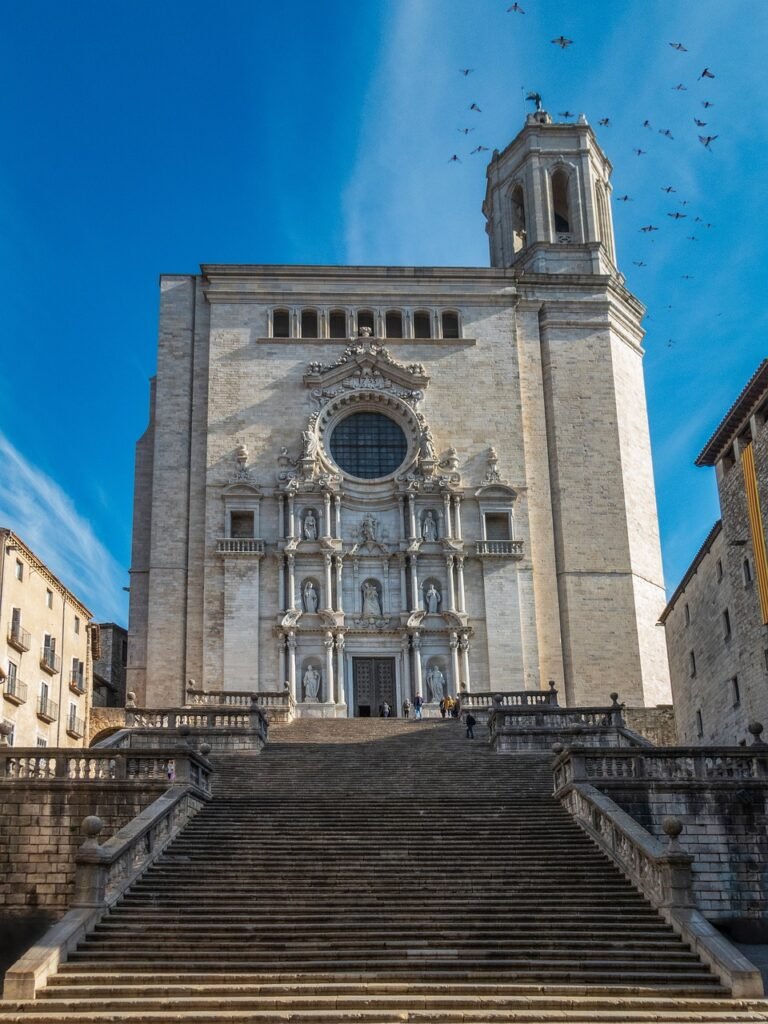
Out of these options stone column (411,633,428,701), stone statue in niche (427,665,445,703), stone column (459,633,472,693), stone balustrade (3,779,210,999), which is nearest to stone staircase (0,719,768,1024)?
stone balustrade (3,779,210,999)

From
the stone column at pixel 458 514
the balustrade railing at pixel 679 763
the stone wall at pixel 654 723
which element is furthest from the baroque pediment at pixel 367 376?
the balustrade railing at pixel 679 763

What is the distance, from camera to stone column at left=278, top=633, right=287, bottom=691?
36.0m

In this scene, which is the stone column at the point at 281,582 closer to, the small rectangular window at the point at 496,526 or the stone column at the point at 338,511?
the stone column at the point at 338,511

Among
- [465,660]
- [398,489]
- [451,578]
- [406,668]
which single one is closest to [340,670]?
[406,668]

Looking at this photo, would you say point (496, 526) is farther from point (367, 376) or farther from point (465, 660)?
point (367, 376)

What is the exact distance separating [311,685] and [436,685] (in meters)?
3.73

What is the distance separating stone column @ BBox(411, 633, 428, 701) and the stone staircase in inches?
596

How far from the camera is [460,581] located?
37469 mm

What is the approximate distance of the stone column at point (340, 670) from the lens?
3622 centimetres

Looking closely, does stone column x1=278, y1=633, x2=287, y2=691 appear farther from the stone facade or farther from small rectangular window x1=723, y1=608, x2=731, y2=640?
small rectangular window x1=723, y1=608, x2=731, y2=640

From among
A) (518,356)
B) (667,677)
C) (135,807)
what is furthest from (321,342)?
(135,807)

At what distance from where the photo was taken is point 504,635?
37062 millimetres

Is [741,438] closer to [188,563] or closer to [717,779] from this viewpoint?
[717,779]

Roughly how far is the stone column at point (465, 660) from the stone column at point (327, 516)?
523 centimetres
